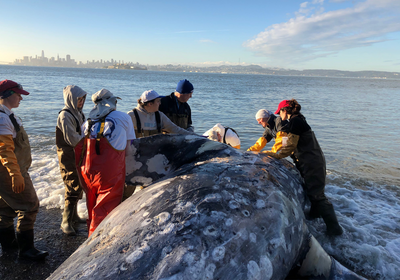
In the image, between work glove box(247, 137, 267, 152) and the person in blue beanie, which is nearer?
the person in blue beanie

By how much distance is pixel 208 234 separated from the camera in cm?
200

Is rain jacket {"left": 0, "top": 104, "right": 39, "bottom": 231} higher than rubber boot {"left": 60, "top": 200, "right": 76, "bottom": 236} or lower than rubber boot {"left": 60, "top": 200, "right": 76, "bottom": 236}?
higher

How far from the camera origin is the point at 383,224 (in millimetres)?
5531

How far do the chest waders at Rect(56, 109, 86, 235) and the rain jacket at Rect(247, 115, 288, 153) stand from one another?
3328 mm

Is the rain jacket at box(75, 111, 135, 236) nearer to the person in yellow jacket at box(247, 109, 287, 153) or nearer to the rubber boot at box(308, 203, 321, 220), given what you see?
the person in yellow jacket at box(247, 109, 287, 153)

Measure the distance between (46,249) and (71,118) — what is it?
2.14 meters

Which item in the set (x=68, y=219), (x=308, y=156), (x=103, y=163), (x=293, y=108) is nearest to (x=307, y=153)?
(x=308, y=156)

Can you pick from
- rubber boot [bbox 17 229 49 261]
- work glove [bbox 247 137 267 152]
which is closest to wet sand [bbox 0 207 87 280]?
rubber boot [bbox 17 229 49 261]

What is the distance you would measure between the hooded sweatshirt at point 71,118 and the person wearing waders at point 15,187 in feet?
1.91

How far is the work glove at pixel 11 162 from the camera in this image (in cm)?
340

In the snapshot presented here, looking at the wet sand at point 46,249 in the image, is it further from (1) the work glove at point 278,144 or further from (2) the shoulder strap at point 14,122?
(1) the work glove at point 278,144

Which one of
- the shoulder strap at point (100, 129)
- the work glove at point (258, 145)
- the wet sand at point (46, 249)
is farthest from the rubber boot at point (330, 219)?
the wet sand at point (46, 249)

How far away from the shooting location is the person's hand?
3527 mm

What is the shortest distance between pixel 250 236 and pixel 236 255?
0.23 metres
